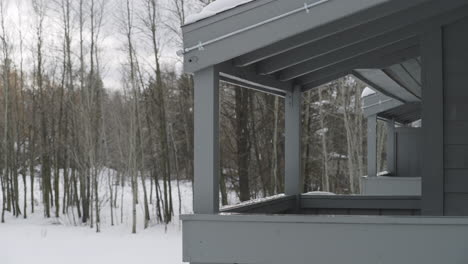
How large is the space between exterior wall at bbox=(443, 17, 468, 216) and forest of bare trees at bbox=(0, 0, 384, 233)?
41.7 ft

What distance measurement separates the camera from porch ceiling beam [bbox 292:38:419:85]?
5.29 metres

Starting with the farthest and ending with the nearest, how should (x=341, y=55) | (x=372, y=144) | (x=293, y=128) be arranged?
(x=372, y=144), (x=293, y=128), (x=341, y=55)

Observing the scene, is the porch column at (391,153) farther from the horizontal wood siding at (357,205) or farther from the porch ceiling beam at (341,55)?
the porch ceiling beam at (341,55)

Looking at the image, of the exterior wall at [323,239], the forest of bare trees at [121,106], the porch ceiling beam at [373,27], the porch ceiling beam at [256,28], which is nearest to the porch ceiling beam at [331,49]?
the porch ceiling beam at [373,27]

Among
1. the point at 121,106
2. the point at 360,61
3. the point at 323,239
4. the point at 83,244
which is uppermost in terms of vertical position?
the point at 121,106

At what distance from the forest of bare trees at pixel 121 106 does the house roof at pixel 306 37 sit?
11542 mm

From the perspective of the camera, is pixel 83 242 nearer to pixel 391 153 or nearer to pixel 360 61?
pixel 391 153

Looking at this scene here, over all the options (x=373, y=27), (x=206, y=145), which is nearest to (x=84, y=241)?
(x=206, y=145)

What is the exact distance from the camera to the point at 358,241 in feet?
10.8

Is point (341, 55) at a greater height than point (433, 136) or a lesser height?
greater

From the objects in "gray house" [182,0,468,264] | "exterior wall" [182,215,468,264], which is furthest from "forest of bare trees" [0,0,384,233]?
"exterior wall" [182,215,468,264]

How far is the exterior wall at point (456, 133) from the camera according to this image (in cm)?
434

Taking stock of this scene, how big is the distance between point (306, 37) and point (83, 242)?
14025mm

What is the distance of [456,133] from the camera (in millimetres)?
4363
